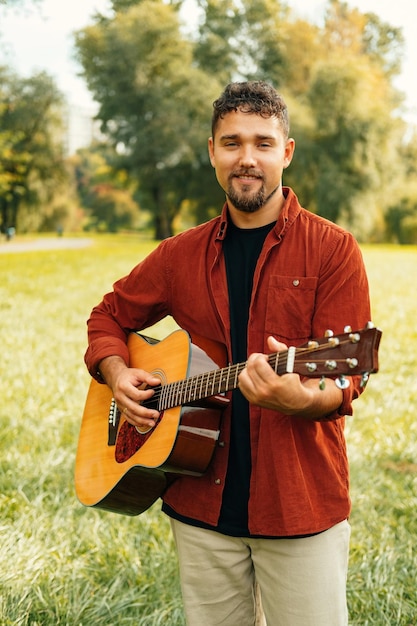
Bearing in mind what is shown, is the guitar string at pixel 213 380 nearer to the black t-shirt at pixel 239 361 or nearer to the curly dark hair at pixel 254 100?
the black t-shirt at pixel 239 361

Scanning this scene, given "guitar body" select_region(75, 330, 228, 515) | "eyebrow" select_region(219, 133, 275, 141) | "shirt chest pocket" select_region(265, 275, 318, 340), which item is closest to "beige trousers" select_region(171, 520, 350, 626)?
"guitar body" select_region(75, 330, 228, 515)

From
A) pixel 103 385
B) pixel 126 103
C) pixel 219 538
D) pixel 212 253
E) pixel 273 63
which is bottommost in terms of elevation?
pixel 219 538

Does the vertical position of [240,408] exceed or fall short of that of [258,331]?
it falls short

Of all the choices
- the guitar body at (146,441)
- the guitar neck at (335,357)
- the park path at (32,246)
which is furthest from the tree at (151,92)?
the guitar neck at (335,357)

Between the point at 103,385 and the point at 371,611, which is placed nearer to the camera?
the point at 103,385

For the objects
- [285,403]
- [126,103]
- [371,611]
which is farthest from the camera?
[126,103]

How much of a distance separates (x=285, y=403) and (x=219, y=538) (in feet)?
2.38

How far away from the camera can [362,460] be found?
5.16 meters

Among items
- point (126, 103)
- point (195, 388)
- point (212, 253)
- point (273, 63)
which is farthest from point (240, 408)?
point (273, 63)

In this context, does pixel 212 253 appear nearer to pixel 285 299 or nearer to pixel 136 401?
pixel 285 299

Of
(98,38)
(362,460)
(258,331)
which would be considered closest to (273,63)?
(98,38)

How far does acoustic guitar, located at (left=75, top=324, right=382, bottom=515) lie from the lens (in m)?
1.68

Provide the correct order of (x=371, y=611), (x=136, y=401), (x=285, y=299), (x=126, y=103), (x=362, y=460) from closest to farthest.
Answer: (x=285, y=299) → (x=136, y=401) → (x=371, y=611) → (x=362, y=460) → (x=126, y=103)

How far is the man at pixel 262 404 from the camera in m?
2.02
